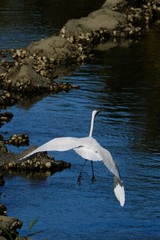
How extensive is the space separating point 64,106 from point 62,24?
54.7ft

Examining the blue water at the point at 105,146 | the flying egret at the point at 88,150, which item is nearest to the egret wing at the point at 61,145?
the flying egret at the point at 88,150

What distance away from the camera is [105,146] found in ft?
127

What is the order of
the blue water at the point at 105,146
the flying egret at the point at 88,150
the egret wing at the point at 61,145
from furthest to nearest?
the blue water at the point at 105,146 → the egret wing at the point at 61,145 → the flying egret at the point at 88,150

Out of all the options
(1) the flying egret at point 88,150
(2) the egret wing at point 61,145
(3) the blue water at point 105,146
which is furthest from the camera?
(3) the blue water at point 105,146

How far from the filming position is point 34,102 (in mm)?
46375

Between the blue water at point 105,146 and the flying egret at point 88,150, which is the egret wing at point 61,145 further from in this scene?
the blue water at point 105,146

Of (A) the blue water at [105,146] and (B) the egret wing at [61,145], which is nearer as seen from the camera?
(B) the egret wing at [61,145]

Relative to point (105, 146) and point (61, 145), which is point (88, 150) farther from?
point (105, 146)

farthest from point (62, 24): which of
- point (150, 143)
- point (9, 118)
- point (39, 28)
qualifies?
point (150, 143)

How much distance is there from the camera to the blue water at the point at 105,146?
31328 mm

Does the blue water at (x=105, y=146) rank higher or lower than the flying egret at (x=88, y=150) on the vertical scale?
lower

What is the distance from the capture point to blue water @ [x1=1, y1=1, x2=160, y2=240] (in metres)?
31.3


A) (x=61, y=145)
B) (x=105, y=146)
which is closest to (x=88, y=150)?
(x=61, y=145)

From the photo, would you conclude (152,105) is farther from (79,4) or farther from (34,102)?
(79,4)
